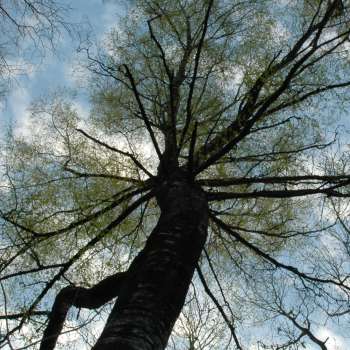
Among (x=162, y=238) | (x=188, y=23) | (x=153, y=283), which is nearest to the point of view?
(x=153, y=283)

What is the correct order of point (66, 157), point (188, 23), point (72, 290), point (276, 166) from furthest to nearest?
point (188, 23) → point (66, 157) → point (276, 166) → point (72, 290)

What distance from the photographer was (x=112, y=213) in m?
6.04

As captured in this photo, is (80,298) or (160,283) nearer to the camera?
(160,283)

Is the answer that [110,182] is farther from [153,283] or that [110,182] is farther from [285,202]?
[153,283]

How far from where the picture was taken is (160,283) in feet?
8.23

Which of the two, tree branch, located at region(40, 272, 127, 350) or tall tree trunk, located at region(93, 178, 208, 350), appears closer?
tall tree trunk, located at region(93, 178, 208, 350)

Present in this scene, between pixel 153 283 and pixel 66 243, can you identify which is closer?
pixel 153 283

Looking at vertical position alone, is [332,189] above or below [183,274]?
above

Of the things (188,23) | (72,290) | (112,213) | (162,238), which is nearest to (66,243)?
(112,213)

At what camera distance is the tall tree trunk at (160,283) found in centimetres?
217

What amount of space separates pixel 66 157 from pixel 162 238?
131 inches

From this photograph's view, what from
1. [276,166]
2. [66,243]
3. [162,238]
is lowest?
[162,238]

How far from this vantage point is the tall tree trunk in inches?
85.4

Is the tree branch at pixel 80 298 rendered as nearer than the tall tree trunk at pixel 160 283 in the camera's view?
No
